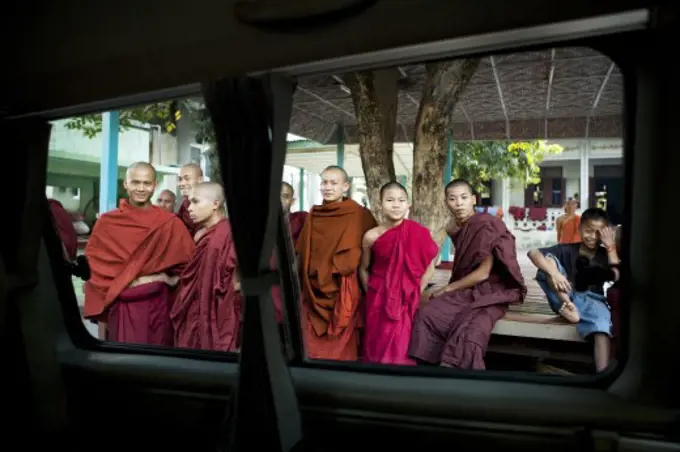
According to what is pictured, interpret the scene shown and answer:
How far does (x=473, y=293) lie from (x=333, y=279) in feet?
2.70

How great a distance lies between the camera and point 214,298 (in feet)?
9.80

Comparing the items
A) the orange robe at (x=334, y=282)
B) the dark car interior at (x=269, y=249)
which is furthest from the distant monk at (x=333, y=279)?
the dark car interior at (x=269, y=249)

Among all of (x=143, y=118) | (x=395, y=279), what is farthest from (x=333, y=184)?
(x=143, y=118)

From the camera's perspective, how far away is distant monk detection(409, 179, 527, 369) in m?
2.77

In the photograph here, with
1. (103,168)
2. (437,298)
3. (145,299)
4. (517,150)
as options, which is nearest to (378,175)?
(437,298)

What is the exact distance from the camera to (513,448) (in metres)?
0.88

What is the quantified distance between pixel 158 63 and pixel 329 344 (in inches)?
92.2

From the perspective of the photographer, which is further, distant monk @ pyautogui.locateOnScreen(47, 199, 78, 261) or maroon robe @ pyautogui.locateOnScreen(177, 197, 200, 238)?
maroon robe @ pyautogui.locateOnScreen(177, 197, 200, 238)

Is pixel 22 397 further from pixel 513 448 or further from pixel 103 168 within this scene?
pixel 103 168

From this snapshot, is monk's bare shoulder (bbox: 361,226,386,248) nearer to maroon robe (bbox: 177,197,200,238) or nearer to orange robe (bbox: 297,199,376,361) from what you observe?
orange robe (bbox: 297,199,376,361)

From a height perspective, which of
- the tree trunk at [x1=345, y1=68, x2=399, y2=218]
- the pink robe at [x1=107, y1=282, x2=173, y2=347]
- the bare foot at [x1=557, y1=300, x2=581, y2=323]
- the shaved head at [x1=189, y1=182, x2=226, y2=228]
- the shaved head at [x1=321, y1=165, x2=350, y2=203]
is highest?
the tree trunk at [x1=345, y1=68, x2=399, y2=218]

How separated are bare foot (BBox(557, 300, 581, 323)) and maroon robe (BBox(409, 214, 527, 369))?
0.23 metres

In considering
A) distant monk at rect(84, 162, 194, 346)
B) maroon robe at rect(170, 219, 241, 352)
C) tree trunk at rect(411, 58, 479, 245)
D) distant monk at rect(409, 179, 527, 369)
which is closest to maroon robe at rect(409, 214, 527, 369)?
distant monk at rect(409, 179, 527, 369)

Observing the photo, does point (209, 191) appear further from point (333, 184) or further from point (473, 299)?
point (473, 299)
